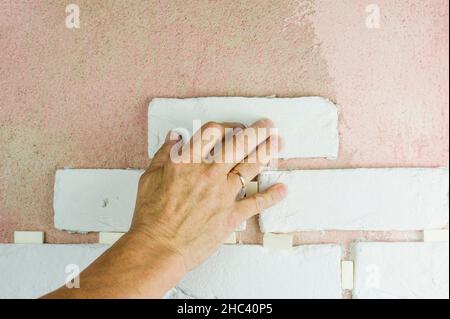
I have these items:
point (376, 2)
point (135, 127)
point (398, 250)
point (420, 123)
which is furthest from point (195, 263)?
point (376, 2)

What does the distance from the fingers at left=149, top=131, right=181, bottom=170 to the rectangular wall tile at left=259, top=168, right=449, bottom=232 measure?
22 cm

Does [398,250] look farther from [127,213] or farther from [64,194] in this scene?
[64,194]

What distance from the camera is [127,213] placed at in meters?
1.00

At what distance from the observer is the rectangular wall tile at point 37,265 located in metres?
1.01

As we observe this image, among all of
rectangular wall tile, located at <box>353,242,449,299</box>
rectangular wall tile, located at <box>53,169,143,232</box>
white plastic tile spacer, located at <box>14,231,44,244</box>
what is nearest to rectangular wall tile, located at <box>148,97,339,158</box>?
rectangular wall tile, located at <box>53,169,143,232</box>

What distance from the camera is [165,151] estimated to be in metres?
0.93

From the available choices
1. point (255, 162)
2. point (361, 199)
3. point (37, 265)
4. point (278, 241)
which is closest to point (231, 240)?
point (278, 241)

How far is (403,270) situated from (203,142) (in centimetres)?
56

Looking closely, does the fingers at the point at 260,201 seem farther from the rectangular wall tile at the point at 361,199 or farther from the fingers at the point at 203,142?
the fingers at the point at 203,142

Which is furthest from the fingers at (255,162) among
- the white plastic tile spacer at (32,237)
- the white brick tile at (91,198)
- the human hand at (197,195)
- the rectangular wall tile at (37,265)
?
the white plastic tile spacer at (32,237)

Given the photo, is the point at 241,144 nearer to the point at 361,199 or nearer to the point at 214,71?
the point at 214,71

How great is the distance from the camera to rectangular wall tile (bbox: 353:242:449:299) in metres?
0.98

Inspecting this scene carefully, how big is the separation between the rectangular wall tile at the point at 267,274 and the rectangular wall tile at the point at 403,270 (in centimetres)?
6
